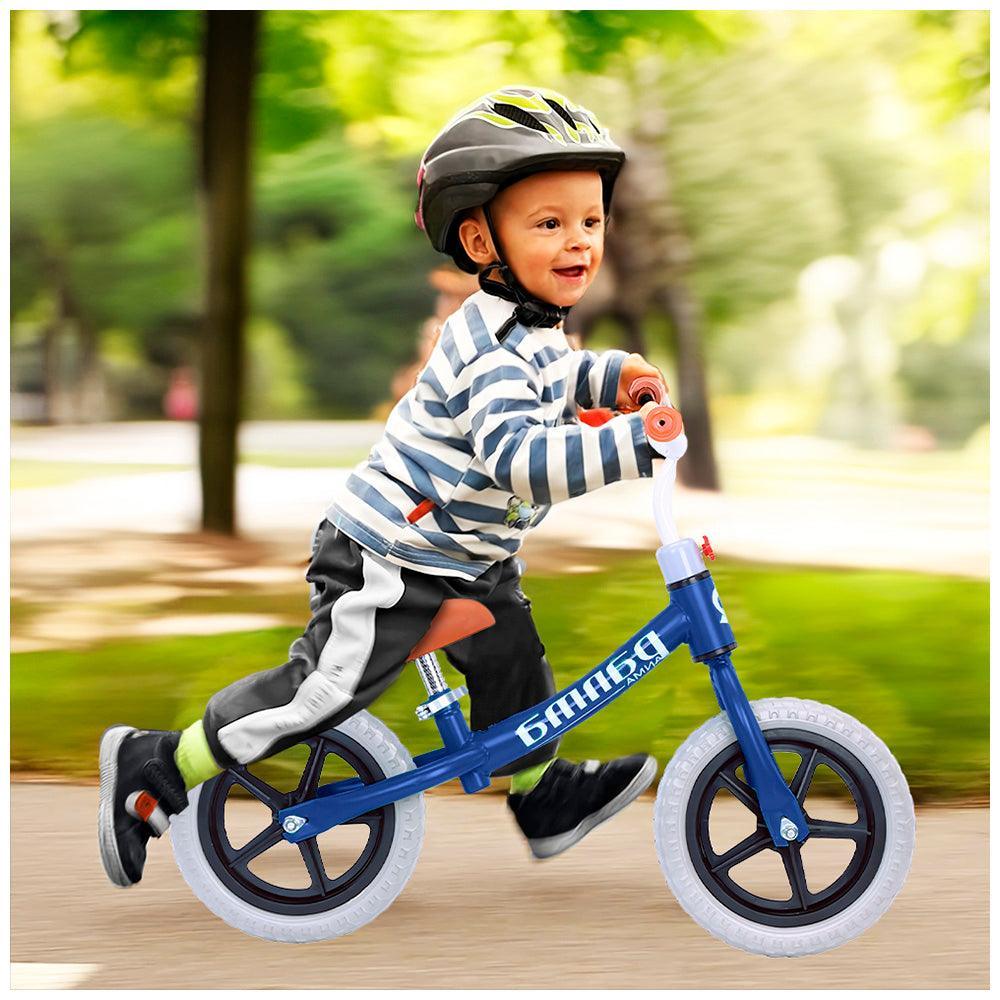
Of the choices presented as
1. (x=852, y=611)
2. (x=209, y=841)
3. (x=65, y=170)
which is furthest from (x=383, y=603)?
(x=65, y=170)

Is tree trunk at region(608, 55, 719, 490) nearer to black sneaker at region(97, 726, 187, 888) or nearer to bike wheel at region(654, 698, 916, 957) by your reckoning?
bike wheel at region(654, 698, 916, 957)

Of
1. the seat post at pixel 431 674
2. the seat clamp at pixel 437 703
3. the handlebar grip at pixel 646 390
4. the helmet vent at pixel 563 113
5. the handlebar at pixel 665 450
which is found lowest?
the seat clamp at pixel 437 703

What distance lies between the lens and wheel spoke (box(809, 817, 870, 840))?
117 inches

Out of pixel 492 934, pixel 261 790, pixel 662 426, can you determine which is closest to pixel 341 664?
pixel 261 790

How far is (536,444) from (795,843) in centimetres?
99

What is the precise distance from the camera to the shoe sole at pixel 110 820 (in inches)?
124

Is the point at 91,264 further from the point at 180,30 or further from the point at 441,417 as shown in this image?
the point at 441,417

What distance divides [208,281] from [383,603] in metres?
3.10

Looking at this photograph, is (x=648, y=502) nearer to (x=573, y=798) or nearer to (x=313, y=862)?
(x=573, y=798)

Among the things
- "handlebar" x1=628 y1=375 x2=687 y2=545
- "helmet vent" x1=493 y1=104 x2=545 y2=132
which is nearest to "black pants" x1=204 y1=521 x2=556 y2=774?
"handlebar" x1=628 y1=375 x2=687 y2=545

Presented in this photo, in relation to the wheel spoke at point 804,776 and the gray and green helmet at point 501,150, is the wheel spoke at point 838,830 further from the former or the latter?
the gray and green helmet at point 501,150

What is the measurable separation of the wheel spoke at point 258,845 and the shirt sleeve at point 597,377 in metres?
1.20

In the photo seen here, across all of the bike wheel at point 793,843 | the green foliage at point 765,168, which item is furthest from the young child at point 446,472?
the green foliage at point 765,168

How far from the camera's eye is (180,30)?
607 centimetres
